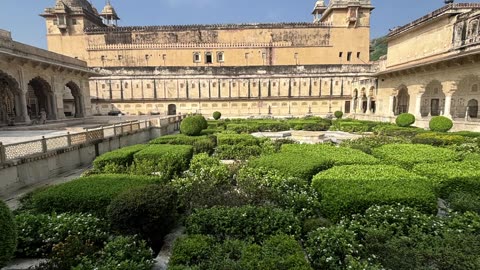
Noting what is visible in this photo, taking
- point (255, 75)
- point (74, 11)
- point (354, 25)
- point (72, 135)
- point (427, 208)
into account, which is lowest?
point (427, 208)

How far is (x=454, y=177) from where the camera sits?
534 cm

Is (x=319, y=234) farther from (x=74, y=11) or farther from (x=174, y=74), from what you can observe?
(x=74, y=11)

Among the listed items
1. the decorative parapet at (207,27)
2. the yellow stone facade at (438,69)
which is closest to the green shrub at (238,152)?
the yellow stone facade at (438,69)

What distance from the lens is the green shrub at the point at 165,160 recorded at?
736 cm

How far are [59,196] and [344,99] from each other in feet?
109

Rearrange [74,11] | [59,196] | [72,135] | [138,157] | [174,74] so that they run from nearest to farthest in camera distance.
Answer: [59,196]
[138,157]
[72,135]
[174,74]
[74,11]

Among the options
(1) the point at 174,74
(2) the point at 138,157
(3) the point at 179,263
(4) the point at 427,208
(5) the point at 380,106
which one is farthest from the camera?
(1) the point at 174,74

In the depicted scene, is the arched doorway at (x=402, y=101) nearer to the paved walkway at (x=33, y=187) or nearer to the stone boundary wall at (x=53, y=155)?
the stone boundary wall at (x=53, y=155)

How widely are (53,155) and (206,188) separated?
6.20 metres

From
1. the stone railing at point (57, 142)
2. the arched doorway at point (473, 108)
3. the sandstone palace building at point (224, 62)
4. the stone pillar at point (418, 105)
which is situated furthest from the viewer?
the sandstone palace building at point (224, 62)

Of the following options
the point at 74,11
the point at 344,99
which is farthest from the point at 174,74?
the point at 344,99

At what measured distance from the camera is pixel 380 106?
26.5 meters

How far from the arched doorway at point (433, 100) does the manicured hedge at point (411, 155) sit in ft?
60.2

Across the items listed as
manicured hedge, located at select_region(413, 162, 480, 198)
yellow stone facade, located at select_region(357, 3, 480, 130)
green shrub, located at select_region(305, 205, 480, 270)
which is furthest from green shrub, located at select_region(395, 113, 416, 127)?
green shrub, located at select_region(305, 205, 480, 270)
